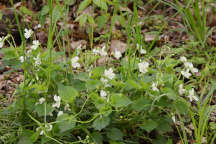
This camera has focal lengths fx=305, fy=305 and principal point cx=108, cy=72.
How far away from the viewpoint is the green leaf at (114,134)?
1.38 meters

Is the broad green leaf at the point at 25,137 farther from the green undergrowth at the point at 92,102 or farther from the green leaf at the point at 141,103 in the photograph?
the green leaf at the point at 141,103

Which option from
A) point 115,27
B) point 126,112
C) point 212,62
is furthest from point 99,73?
point 115,27

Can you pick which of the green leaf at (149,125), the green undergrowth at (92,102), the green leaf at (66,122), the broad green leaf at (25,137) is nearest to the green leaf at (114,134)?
the green undergrowth at (92,102)

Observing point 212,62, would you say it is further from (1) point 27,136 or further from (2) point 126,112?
(1) point 27,136

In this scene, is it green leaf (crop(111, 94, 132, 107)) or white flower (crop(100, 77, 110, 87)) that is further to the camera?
white flower (crop(100, 77, 110, 87))

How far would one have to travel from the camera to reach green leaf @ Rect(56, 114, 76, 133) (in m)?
1.25

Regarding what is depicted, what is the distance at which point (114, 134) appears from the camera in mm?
1391

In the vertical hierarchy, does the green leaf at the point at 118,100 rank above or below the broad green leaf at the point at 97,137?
above

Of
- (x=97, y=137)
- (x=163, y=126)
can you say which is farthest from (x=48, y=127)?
(x=163, y=126)

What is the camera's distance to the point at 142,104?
135 centimetres

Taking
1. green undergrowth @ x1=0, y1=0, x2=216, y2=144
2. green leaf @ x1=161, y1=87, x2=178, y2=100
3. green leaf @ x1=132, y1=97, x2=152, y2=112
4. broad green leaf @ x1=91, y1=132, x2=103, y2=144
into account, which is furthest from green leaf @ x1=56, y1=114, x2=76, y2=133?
green leaf @ x1=161, y1=87, x2=178, y2=100

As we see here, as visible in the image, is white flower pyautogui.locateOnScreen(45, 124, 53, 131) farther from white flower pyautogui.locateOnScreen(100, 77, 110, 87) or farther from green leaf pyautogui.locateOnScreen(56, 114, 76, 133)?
white flower pyautogui.locateOnScreen(100, 77, 110, 87)

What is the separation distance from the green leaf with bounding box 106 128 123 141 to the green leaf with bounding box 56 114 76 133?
205mm

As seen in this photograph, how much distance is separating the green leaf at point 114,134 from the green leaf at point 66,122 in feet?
0.67
